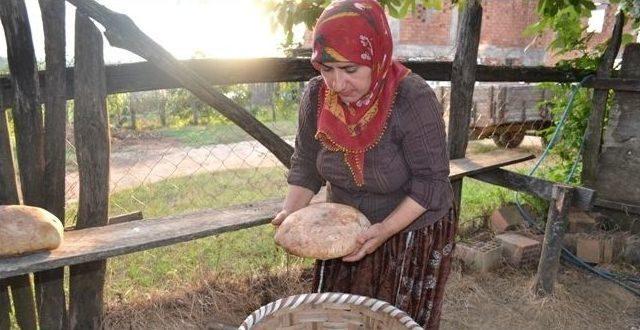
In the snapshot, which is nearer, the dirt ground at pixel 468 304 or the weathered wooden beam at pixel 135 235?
the weathered wooden beam at pixel 135 235

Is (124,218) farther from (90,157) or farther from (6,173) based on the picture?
(6,173)

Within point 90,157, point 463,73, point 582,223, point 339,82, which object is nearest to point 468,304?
point 582,223

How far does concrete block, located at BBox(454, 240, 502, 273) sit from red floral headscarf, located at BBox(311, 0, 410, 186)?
90.9 inches

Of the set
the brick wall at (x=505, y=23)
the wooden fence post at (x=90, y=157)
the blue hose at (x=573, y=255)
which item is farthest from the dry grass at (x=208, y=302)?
the brick wall at (x=505, y=23)

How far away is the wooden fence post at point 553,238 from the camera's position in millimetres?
3158

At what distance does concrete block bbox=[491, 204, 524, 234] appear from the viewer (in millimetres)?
4230

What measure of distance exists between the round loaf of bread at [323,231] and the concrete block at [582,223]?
3046 mm

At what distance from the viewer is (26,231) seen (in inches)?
70.3

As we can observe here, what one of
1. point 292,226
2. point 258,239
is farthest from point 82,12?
point 258,239

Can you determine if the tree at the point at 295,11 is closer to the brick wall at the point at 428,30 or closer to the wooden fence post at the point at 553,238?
the wooden fence post at the point at 553,238

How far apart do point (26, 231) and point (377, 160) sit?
1265 mm

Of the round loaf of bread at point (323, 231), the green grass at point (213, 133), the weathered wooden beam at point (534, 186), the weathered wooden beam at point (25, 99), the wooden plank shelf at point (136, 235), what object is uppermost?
the weathered wooden beam at point (25, 99)

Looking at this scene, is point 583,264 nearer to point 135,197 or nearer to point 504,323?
point 504,323

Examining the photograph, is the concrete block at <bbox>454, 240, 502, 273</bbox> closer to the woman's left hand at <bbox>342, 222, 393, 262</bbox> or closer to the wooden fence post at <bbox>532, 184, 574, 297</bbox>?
the wooden fence post at <bbox>532, 184, 574, 297</bbox>
